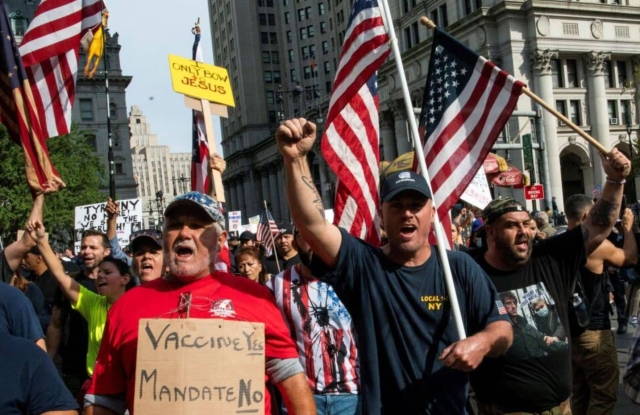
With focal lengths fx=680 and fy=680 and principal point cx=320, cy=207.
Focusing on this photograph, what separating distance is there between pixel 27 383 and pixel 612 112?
54.0 metres

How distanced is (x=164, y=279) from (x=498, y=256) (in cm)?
217

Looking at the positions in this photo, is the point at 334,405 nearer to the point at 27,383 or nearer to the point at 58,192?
the point at 27,383

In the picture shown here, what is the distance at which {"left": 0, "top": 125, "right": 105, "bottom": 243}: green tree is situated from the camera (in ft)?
124

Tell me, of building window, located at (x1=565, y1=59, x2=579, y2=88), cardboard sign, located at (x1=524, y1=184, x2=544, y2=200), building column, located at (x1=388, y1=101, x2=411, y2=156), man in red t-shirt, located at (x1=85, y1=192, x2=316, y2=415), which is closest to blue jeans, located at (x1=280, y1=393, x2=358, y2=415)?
A: man in red t-shirt, located at (x1=85, y1=192, x2=316, y2=415)

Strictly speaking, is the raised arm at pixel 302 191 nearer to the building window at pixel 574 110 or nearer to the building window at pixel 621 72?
the building window at pixel 574 110

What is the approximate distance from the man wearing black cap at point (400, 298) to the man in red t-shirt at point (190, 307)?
35 centimetres

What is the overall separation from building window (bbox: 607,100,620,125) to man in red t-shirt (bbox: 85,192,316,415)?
52276 mm

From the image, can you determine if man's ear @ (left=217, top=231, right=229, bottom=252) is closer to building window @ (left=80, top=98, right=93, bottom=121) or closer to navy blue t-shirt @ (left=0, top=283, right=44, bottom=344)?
navy blue t-shirt @ (left=0, top=283, right=44, bottom=344)

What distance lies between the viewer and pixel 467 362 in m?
2.92

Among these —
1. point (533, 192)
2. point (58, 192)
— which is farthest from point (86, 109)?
point (533, 192)

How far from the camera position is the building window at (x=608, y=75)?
167 ft

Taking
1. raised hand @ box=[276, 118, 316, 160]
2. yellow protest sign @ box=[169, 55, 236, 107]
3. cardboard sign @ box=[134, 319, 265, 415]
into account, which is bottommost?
cardboard sign @ box=[134, 319, 265, 415]

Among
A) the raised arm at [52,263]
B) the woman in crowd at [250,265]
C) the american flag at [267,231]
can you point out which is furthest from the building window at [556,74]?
the raised arm at [52,263]

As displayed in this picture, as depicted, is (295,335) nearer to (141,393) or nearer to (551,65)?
(141,393)
